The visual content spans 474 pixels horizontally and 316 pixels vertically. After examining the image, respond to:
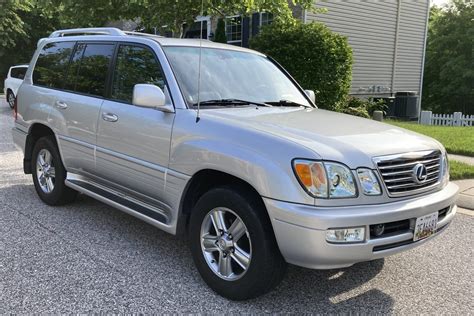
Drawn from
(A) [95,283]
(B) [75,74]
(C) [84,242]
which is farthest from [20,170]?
(A) [95,283]

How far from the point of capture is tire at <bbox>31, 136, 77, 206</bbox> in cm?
532

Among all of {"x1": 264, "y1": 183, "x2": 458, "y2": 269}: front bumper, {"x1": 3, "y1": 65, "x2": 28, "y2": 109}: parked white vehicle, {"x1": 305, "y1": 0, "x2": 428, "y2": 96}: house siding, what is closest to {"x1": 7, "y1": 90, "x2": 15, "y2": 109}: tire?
{"x1": 3, "y1": 65, "x2": 28, "y2": 109}: parked white vehicle

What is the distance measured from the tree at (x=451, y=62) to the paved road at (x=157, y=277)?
2646 cm

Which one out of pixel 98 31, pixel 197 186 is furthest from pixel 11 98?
pixel 197 186

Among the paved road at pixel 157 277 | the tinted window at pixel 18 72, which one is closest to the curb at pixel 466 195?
the paved road at pixel 157 277

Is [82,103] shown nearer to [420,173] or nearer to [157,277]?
[157,277]

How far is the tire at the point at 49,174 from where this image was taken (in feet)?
17.5

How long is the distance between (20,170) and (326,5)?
38.9ft

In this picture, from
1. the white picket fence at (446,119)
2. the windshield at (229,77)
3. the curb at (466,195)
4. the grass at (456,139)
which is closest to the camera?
the windshield at (229,77)

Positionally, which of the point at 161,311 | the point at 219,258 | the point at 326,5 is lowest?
the point at 161,311

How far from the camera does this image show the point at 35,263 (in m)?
3.95

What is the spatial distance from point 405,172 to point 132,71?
2.57 metres

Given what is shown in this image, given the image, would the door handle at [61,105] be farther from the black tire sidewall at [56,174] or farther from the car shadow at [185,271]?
the car shadow at [185,271]

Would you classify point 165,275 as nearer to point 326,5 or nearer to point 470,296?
point 470,296
